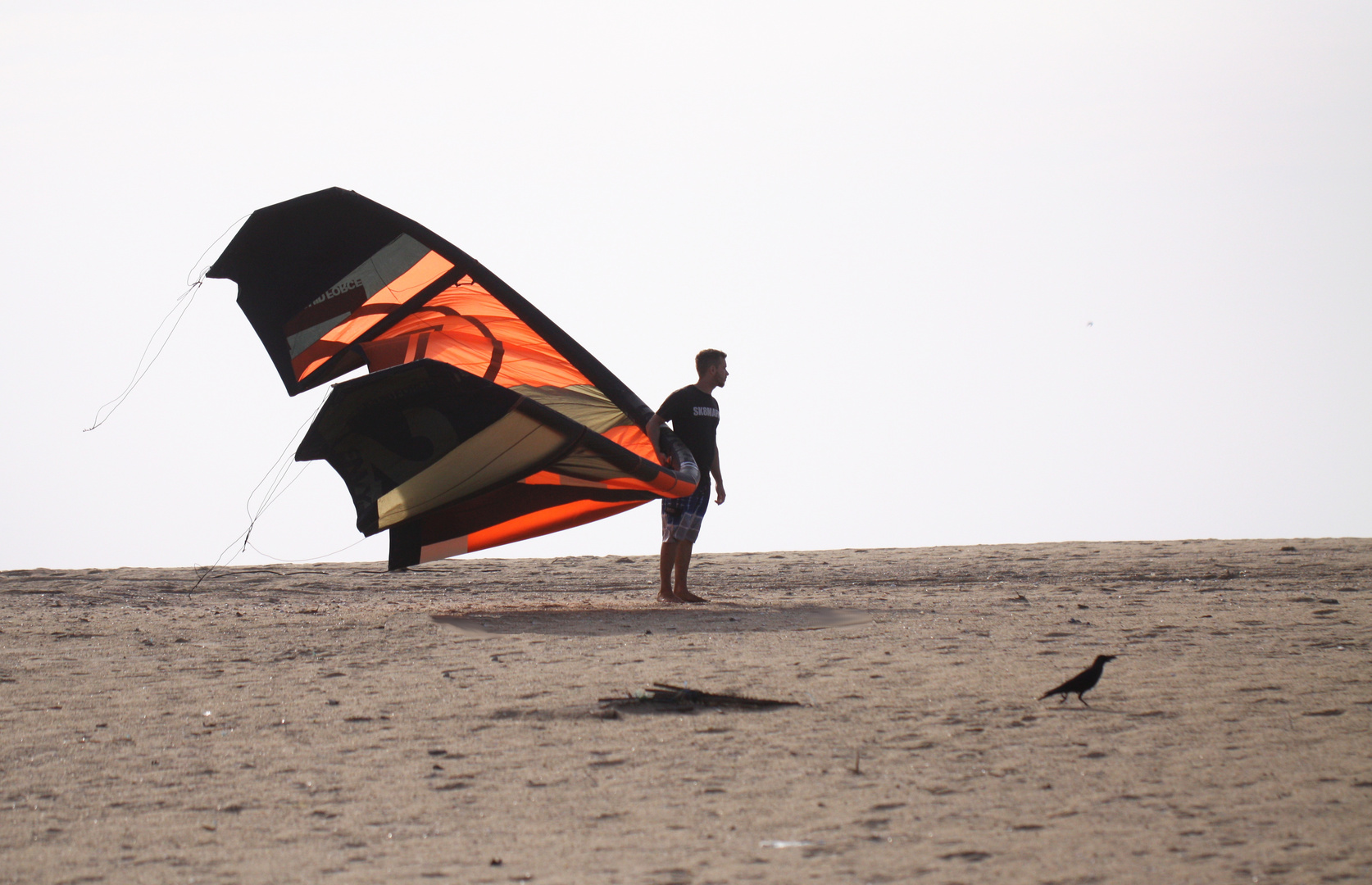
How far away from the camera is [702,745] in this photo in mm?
4273

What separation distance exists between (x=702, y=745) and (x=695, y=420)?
12.4 feet

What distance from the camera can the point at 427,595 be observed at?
916 centimetres

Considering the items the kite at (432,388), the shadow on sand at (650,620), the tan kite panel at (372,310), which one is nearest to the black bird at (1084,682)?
the shadow on sand at (650,620)

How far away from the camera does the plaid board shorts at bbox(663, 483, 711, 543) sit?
7.89 meters

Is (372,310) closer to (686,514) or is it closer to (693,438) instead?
(693,438)

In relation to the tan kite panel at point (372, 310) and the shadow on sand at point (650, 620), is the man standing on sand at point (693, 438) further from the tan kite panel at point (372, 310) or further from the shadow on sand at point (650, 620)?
the tan kite panel at point (372, 310)

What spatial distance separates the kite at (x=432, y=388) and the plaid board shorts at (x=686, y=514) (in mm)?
103

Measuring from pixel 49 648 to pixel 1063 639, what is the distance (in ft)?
19.2

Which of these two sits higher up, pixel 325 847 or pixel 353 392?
pixel 353 392

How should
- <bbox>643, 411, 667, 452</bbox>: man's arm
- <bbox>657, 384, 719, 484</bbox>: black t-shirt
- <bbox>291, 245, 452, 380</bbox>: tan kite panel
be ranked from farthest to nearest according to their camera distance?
<bbox>291, 245, 452, 380</bbox>: tan kite panel < <bbox>657, 384, 719, 484</bbox>: black t-shirt < <bbox>643, 411, 667, 452</bbox>: man's arm

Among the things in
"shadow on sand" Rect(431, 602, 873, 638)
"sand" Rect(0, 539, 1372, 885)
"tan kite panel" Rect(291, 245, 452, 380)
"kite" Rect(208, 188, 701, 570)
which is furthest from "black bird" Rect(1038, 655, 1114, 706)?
"tan kite panel" Rect(291, 245, 452, 380)

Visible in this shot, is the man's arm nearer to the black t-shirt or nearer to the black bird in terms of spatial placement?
the black t-shirt

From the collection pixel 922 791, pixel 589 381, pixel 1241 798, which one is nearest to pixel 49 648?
pixel 589 381

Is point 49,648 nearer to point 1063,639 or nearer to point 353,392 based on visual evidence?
point 353,392
